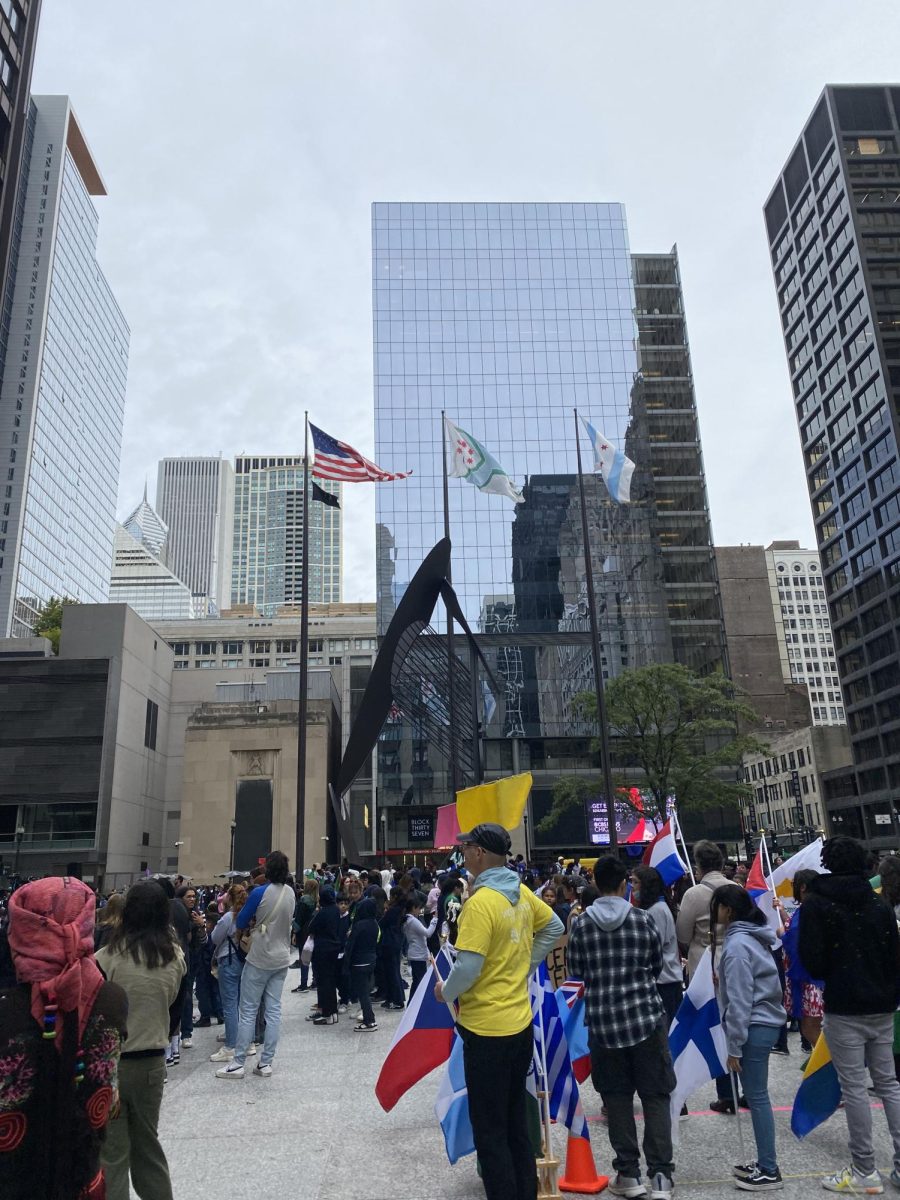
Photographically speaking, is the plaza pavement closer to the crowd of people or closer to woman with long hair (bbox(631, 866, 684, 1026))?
the crowd of people

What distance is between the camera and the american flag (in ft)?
81.7

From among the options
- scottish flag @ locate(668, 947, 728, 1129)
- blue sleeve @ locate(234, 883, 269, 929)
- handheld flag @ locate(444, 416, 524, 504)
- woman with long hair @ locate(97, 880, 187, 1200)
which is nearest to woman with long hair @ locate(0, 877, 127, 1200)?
woman with long hair @ locate(97, 880, 187, 1200)

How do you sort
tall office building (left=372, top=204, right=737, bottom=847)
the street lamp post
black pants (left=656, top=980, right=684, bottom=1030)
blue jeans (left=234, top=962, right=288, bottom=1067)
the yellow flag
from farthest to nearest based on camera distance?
tall office building (left=372, top=204, right=737, bottom=847) → the street lamp post → blue jeans (left=234, top=962, right=288, bottom=1067) → black pants (left=656, top=980, right=684, bottom=1030) → the yellow flag

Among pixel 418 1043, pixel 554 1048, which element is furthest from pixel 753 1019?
pixel 418 1043

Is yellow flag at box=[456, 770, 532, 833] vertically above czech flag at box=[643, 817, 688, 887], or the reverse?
yellow flag at box=[456, 770, 532, 833]

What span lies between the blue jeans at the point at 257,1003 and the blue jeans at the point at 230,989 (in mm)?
963

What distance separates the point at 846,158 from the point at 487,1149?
101 m

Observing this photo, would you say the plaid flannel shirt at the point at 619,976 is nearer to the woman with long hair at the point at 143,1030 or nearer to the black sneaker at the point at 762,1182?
the black sneaker at the point at 762,1182

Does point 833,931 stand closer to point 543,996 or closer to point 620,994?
point 620,994

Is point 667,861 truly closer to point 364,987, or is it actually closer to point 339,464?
point 364,987

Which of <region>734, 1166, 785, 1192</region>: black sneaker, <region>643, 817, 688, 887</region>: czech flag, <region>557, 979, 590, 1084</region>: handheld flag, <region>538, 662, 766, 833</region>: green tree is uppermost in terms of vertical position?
<region>538, 662, 766, 833</region>: green tree

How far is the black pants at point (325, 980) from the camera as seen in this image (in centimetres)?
1128

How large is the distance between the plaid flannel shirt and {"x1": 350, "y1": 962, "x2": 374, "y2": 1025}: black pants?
6.30m

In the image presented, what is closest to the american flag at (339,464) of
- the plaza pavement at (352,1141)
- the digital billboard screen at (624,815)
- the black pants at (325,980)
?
the black pants at (325,980)
